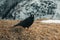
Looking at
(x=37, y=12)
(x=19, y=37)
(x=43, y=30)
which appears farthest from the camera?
(x=37, y=12)

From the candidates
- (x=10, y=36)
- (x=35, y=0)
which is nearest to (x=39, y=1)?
(x=35, y=0)

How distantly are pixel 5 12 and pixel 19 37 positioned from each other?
868 centimetres

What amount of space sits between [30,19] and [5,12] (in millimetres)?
7379

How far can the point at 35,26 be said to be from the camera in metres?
14.0

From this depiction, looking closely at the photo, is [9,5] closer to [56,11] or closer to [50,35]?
[56,11]

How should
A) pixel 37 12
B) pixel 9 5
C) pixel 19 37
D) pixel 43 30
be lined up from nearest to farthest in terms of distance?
pixel 19 37 → pixel 43 30 → pixel 37 12 → pixel 9 5

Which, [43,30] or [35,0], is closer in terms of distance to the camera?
[43,30]

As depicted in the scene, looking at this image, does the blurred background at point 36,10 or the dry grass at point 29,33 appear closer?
the dry grass at point 29,33

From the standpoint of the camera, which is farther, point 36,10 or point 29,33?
point 36,10

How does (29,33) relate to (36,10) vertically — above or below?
above

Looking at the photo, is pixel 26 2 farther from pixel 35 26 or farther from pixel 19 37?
pixel 19 37

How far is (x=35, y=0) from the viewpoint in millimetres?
20406

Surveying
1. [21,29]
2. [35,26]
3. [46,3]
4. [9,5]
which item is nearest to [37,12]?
[46,3]

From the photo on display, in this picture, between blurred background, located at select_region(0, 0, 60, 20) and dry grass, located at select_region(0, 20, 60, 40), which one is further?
blurred background, located at select_region(0, 0, 60, 20)
